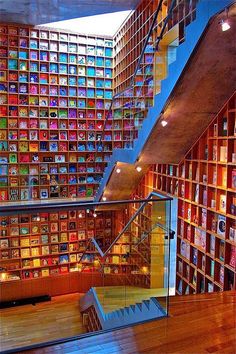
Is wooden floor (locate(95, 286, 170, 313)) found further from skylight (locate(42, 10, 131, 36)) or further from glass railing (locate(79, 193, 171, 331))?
skylight (locate(42, 10, 131, 36))

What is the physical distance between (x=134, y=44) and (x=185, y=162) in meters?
2.77

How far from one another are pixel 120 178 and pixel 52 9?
3025mm

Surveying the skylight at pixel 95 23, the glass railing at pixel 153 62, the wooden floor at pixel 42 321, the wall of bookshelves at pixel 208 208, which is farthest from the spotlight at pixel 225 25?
the skylight at pixel 95 23

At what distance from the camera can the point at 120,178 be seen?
18.6ft

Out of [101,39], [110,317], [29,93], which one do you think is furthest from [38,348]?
[101,39]

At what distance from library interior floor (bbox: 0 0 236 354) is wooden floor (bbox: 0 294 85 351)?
0.04 metres

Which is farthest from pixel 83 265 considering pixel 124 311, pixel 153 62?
pixel 153 62

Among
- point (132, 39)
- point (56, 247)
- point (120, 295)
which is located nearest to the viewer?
point (120, 295)

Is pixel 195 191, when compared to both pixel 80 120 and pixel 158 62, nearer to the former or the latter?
pixel 158 62

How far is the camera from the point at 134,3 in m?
5.86

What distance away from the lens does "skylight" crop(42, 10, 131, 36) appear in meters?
6.58

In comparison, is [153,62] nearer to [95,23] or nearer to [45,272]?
[95,23]

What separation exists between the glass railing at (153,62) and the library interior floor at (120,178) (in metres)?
0.02

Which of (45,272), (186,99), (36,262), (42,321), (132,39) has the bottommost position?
(42,321)
